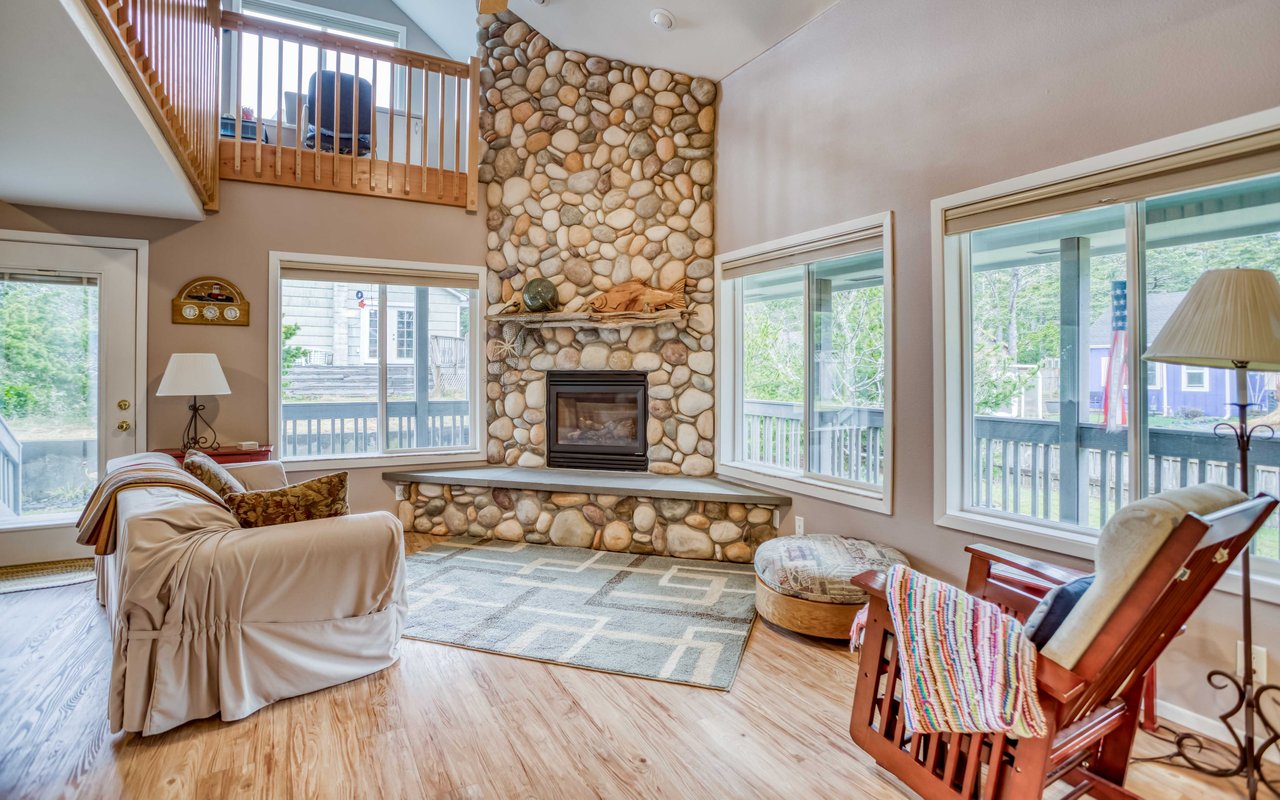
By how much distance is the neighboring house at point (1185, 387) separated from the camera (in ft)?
6.86

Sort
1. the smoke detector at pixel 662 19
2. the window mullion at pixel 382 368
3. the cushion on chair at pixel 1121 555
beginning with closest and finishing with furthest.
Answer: the cushion on chair at pixel 1121 555, the smoke detector at pixel 662 19, the window mullion at pixel 382 368

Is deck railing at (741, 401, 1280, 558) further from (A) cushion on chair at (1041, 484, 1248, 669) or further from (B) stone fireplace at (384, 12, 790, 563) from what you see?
(A) cushion on chair at (1041, 484, 1248, 669)

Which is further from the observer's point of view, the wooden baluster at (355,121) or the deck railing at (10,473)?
the wooden baluster at (355,121)

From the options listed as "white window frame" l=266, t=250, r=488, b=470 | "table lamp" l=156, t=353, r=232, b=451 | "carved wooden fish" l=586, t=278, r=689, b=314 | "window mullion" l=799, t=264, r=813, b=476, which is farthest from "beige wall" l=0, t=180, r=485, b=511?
"window mullion" l=799, t=264, r=813, b=476

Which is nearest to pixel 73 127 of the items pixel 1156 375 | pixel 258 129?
pixel 258 129

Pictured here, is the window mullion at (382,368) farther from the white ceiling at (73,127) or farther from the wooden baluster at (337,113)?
the white ceiling at (73,127)

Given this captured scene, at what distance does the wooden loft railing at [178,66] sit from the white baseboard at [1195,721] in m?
4.34

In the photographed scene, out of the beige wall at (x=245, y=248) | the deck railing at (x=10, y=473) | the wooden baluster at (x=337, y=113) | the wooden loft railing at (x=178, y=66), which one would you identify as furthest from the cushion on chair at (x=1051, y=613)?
the deck railing at (x=10, y=473)

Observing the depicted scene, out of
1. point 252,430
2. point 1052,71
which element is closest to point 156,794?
point 252,430

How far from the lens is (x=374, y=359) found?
4.55 m

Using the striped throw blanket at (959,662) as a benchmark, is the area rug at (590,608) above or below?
below

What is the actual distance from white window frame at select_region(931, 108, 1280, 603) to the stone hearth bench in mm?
1073

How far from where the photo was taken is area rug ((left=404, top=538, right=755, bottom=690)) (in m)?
2.56

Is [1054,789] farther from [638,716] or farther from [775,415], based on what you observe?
[775,415]
